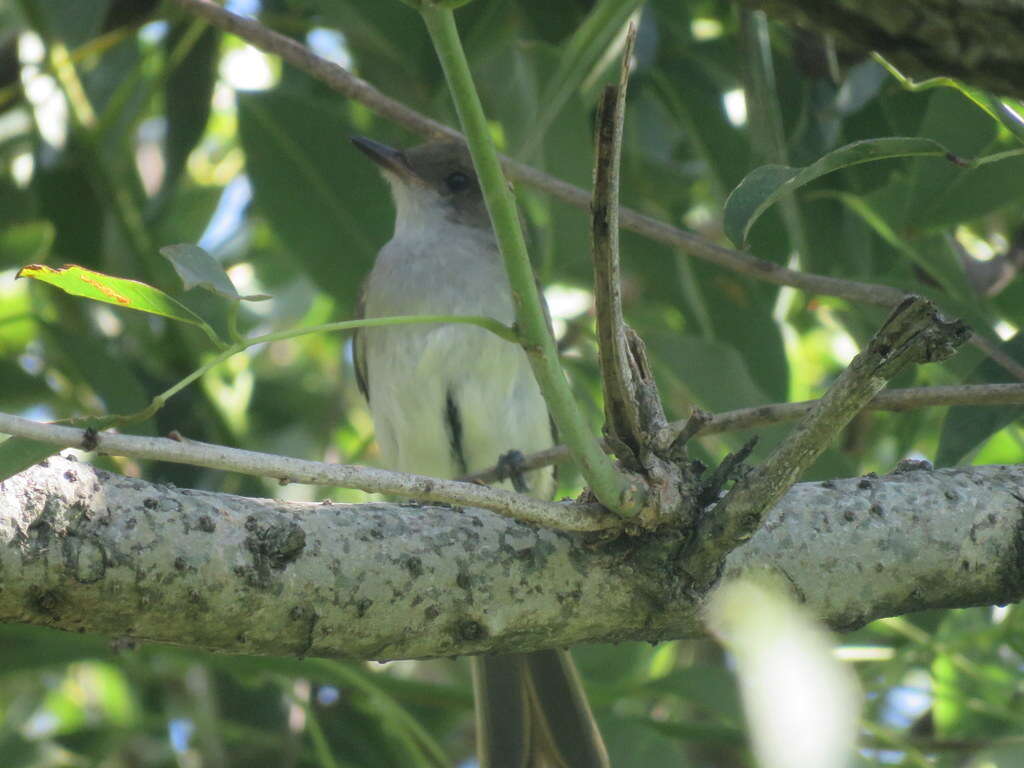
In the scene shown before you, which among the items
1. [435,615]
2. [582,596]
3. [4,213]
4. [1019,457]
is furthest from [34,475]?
[1019,457]

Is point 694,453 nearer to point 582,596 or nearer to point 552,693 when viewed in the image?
point 552,693

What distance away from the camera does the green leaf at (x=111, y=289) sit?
59.9 inches

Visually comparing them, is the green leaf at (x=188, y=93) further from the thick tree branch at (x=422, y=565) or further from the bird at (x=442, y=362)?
the thick tree branch at (x=422, y=565)

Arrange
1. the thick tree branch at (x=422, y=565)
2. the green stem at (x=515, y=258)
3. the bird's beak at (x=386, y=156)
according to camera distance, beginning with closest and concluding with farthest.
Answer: the green stem at (x=515, y=258) → the thick tree branch at (x=422, y=565) → the bird's beak at (x=386, y=156)

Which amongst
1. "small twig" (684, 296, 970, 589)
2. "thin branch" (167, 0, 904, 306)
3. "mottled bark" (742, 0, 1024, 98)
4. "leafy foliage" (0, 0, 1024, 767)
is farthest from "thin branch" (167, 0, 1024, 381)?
"mottled bark" (742, 0, 1024, 98)

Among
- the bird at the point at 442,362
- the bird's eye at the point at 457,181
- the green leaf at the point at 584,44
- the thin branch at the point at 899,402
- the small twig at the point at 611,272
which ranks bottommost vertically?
the small twig at the point at 611,272

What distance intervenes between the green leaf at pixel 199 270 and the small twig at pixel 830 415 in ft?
2.28

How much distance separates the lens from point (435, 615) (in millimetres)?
1839

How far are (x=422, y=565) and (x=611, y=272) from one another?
0.51m

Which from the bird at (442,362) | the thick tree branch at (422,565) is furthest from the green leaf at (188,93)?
the thick tree branch at (422,565)

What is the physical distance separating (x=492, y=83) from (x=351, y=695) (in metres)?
1.68

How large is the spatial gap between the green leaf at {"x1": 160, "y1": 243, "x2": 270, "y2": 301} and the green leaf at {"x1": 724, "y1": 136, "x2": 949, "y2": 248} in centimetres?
62

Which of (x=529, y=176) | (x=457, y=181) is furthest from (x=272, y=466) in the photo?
(x=457, y=181)

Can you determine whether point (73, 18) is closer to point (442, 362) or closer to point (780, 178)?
point (442, 362)
